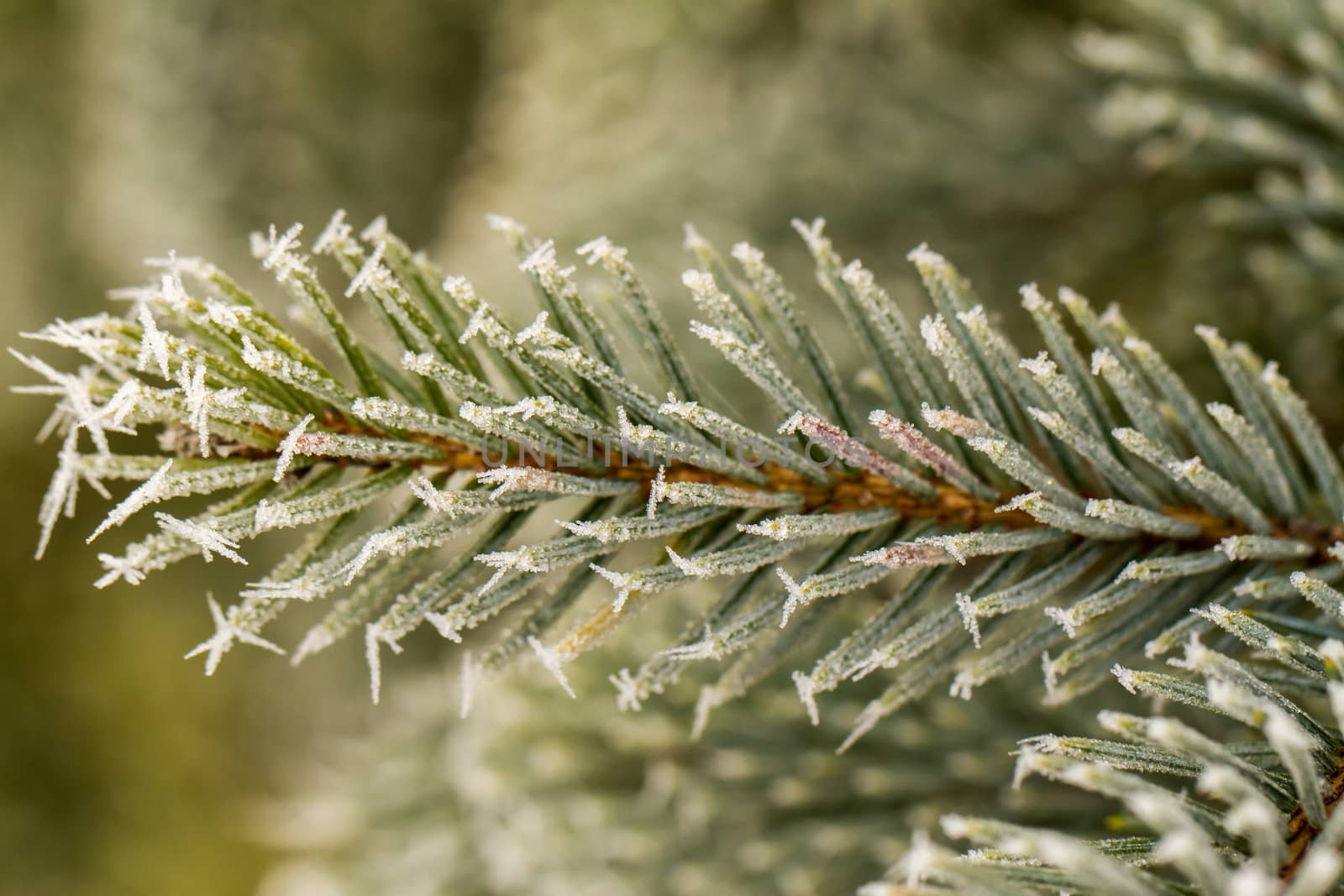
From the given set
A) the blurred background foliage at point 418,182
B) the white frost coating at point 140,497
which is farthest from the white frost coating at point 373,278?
the blurred background foliage at point 418,182

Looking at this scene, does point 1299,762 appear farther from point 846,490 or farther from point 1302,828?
point 846,490

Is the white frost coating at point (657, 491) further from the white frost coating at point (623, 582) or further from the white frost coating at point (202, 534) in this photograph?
the white frost coating at point (202, 534)

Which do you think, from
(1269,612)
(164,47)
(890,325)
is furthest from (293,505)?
(164,47)

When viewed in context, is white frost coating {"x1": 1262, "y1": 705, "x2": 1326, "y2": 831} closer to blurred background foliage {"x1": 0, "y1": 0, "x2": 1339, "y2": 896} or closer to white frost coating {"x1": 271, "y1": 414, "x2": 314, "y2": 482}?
white frost coating {"x1": 271, "y1": 414, "x2": 314, "y2": 482}

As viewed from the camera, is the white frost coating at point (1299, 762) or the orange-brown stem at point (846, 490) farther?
the orange-brown stem at point (846, 490)

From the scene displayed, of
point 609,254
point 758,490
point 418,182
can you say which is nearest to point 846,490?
point 758,490

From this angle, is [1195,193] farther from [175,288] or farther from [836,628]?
[175,288]

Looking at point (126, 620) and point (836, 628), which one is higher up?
point (126, 620)
